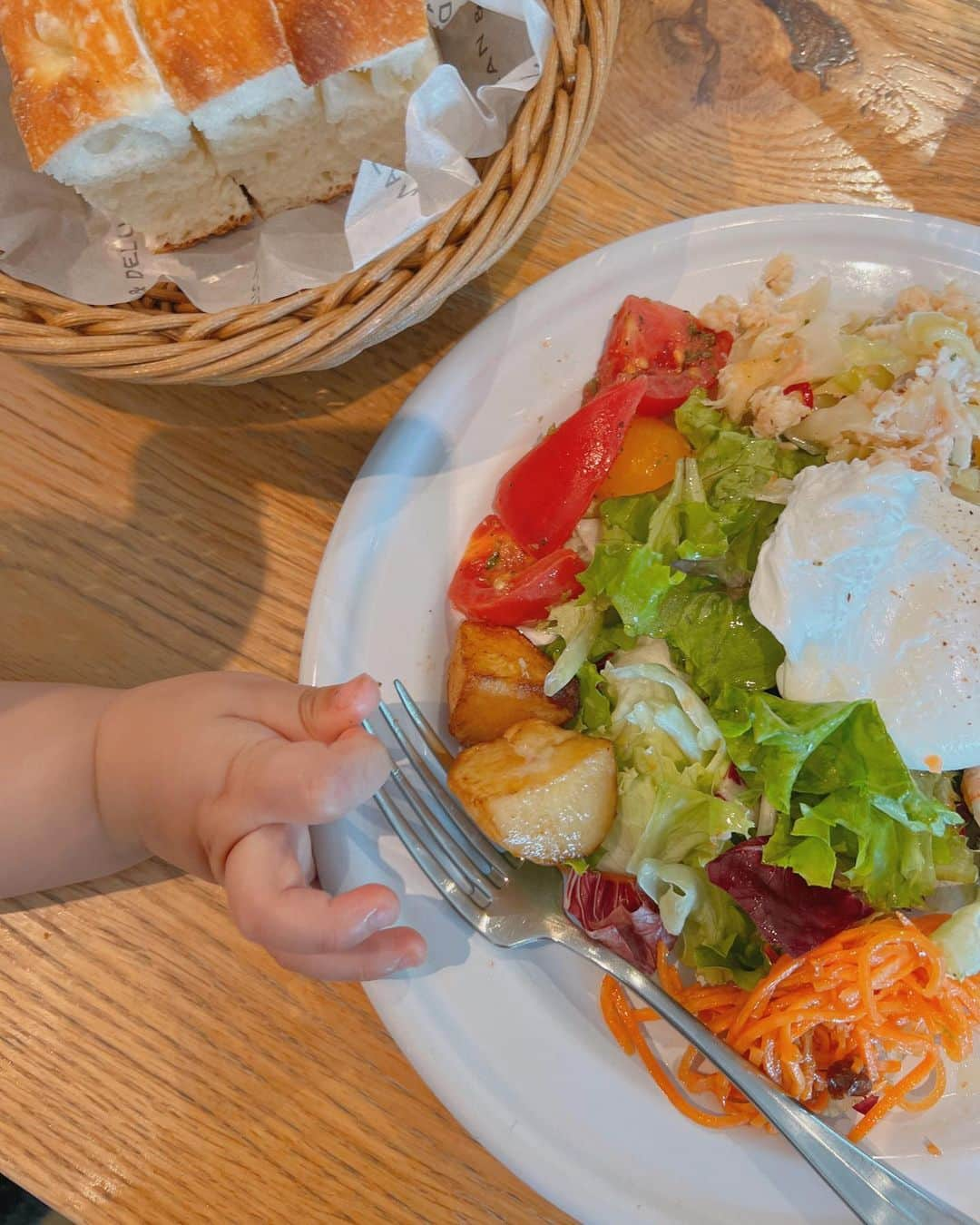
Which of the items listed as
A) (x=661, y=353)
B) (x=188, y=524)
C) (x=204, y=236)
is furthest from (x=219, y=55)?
(x=661, y=353)

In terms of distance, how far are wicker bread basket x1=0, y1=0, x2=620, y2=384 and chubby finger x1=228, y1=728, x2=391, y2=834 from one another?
57 centimetres

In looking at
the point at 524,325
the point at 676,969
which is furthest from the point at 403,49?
the point at 676,969

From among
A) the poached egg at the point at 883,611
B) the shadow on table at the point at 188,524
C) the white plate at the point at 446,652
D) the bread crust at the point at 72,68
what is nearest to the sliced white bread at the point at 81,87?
the bread crust at the point at 72,68

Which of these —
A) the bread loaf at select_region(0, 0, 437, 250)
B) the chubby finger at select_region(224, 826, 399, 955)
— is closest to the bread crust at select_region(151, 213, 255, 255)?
the bread loaf at select_region(0, 0, 437, 250)

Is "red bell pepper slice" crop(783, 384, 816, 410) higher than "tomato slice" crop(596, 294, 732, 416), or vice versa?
"tomato slice" crop(596, 294, 732, 416)

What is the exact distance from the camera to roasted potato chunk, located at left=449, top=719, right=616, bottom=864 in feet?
4.18

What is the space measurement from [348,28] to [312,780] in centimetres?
111

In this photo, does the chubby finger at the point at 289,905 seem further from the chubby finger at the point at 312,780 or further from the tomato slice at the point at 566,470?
the tomato slice at the point at 566,470

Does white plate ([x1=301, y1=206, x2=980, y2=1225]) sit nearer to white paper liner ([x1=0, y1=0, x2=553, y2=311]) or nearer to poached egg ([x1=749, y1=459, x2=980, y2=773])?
white paper liner ([x1=0, y1=0, x2=553, y2=311])

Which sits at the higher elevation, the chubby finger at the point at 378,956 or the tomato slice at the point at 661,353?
the tomato slice at the point at 661,353

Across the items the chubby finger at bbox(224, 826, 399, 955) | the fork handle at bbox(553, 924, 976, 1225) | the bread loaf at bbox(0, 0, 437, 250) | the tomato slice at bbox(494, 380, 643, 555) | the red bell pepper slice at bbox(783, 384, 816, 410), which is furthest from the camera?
the red bell pepper slice at bbox(783, 384, 816, 410)

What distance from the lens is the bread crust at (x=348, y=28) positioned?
131cm

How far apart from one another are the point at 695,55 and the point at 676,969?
1721mm

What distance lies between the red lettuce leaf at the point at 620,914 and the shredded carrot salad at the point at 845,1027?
8 centimetres
